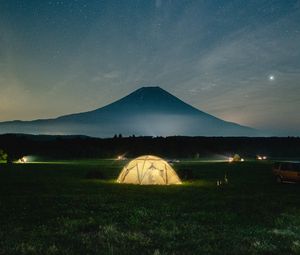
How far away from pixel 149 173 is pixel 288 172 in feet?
34.1

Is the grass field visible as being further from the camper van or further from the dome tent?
the camper van

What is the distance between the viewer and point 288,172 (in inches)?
1321

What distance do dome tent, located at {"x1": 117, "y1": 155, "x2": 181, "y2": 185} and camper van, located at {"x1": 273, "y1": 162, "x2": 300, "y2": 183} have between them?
8177mm

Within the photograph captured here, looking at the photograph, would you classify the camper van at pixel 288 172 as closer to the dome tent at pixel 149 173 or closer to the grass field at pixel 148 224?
the dome tent at pixel 149 173

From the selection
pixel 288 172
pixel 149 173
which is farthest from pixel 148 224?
pixel 288 172

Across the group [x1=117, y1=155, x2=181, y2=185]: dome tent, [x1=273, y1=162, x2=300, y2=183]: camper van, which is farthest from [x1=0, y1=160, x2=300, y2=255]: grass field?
[x1=273, y1=162, x2=300, y2=183]: camper van

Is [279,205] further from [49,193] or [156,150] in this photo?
[156,150]

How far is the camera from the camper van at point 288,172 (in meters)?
33.1

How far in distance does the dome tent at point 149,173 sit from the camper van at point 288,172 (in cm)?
818

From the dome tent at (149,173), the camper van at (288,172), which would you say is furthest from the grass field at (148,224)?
A: the camper van at (288,172)

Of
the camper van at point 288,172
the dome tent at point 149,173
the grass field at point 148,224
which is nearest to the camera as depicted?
the grass field at point 148,224

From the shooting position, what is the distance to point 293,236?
41.3 feet

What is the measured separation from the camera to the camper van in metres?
33.1

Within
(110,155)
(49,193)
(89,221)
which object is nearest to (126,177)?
(49,193)
